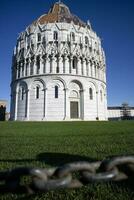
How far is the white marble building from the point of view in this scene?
141ft

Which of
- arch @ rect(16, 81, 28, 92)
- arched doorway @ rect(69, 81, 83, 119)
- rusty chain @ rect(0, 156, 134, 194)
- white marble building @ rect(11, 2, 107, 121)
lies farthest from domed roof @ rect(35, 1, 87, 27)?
rusty chain @ rect(0, 156, 134, 194)

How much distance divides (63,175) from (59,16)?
52.5 metres

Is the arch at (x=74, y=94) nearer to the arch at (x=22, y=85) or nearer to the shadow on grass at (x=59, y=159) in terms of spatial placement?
the arch at (x=22, y=85)

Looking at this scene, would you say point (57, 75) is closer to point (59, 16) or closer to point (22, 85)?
point (22, 85)

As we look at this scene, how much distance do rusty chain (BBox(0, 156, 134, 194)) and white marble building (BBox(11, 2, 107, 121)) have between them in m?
40.6

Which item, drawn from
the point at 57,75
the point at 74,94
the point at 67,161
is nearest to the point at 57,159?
the point at 67,161

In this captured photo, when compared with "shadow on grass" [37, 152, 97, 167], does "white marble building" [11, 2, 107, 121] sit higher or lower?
higher

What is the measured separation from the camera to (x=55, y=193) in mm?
3283

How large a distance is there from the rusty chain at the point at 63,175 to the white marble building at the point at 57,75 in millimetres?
40568

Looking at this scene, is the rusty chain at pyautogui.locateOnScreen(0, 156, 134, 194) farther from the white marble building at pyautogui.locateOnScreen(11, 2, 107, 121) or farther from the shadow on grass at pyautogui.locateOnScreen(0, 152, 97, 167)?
the white marble building at pyautogui.locateOnScreen(11, 2, 107, 121)

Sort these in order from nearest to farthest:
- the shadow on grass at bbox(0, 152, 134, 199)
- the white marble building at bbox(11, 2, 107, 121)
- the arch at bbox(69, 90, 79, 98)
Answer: the shadow on grass at bbox(0, 152, 134, 199) → the white marble building at bbox(11, 2, 107, 121) → the arch at bbox(69, 90, 79, 98)

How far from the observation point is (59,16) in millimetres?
50375

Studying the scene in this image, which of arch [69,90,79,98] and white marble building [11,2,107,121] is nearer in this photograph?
white marble building [11,2,107,121]

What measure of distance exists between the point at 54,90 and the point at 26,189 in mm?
41921
